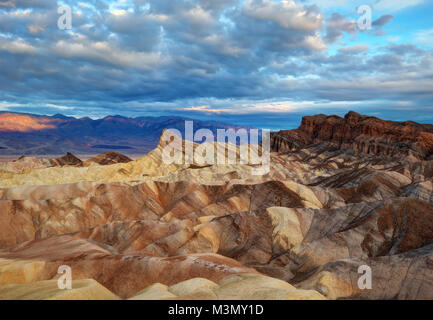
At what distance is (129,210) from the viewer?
44219mm

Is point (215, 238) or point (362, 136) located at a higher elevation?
point (362, 136)

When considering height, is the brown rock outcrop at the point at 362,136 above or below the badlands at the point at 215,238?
above

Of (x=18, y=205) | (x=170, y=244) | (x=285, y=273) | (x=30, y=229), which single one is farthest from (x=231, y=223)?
(x=18, y=205)

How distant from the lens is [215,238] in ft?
108

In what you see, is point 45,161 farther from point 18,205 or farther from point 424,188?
point 424,188

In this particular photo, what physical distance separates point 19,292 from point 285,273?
1815 centimetres

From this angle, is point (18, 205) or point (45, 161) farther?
point (45, 161)

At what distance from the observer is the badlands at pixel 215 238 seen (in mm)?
18750

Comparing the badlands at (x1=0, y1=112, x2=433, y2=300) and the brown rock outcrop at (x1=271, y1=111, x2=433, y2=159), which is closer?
the badlands at (x1=0, y1=112, x2=433, y2=300)

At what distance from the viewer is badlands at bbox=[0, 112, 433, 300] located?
18750mm

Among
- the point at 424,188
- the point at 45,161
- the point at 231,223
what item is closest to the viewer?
the point at 231,223

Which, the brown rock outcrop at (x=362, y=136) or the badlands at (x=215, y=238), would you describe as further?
the brown rock outcrop at (x=362, y=136)

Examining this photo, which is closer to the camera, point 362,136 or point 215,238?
point 215,238

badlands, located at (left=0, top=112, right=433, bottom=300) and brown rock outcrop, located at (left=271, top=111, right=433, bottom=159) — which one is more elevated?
brown rock outcrop, located at (left=271, top=111, right=433, bottom=159)
